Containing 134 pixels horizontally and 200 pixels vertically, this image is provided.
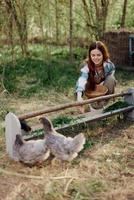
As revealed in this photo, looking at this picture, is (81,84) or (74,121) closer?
(74,121)

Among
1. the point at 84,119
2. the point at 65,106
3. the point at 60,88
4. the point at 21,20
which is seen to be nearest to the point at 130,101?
the point at 84,119

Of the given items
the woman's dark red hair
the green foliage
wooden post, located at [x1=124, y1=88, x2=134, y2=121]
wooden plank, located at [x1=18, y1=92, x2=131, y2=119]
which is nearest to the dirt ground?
wooden plank, located at [x1=18, y1=92, x2=131, y2=119]

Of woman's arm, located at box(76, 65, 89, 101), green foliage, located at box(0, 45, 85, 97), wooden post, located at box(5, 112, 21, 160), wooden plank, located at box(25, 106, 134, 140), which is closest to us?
wooden post, located at box(5, 112, 21, 160)

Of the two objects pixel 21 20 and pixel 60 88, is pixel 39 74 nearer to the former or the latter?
pixel 60 88

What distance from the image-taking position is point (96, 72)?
19.7 ft

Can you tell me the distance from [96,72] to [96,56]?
0.80ft

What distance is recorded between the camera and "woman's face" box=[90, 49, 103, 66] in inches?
228

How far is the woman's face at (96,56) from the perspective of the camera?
5.79m

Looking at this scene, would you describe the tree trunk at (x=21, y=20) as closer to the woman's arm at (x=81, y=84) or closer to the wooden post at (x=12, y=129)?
the woman's arm at (x=81, y=84)

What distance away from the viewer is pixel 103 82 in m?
6.02

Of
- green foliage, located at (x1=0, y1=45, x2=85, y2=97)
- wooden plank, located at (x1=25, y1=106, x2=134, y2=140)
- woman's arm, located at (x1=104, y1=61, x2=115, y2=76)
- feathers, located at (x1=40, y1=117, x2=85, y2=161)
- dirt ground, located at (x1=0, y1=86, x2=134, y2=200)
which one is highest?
woman's arm, located at (x1=104, y1=61, x2=115, y2=76)

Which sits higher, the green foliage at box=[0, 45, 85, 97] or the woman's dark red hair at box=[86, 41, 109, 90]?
Answer: the woman's dark red hair at box=[86, 41, 109, 90]

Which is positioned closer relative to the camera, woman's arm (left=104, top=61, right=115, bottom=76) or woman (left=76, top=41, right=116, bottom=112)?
woman (left=76, top=41, right=116, bottom=112)

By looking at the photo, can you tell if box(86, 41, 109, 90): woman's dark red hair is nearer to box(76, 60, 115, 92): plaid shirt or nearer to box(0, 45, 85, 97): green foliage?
box(76, 60, 115, 92): plaid shirt
